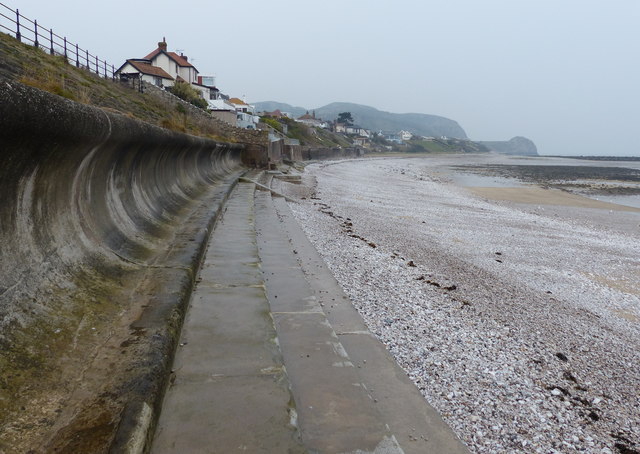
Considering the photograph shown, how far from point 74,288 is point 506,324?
410cm

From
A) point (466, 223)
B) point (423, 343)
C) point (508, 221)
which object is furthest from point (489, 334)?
point (508, 221)

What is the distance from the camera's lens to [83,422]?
1.85m

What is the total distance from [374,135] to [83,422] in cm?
17335

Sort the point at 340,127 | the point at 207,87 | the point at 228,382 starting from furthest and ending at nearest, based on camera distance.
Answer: the point at 340,127, the point at 207,87, the point at 228,382

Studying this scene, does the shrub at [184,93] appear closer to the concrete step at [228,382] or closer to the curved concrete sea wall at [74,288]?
the curved concrete sea wall at [74,288]

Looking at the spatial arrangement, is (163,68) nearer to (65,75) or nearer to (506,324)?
(65,75)

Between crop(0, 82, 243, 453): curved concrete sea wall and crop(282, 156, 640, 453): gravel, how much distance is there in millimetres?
1915

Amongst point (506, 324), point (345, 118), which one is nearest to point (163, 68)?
point (506, 324)

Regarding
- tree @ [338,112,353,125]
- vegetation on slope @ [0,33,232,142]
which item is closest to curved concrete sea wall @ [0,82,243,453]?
vegetation on slope @ [0,33,232,142]

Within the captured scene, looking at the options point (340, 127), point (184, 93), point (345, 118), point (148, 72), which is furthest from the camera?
point (345, 118)

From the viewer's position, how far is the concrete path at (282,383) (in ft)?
6.87

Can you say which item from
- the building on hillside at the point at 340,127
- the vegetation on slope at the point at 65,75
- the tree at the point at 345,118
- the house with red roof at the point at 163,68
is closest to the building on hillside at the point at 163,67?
the house with red roof at the point at 163,68

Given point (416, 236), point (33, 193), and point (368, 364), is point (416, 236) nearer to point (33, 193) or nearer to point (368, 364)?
point (368, 364)

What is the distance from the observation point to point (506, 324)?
4.74 m
